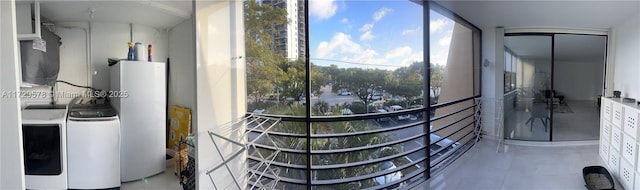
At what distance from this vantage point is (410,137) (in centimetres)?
86

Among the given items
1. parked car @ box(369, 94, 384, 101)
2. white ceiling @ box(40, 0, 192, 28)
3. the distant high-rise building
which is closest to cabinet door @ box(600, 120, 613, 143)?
parked car @ box(369, 94, 384, 101)

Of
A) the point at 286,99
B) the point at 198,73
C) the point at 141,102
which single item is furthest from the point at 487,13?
the point at 141,102

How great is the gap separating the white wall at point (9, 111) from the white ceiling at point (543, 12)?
207 cm

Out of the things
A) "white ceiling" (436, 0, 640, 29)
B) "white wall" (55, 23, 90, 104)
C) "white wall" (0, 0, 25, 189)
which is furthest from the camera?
"white wall" (55, 23, 90, 104)

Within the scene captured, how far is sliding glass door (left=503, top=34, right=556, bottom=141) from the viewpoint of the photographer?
73 cm

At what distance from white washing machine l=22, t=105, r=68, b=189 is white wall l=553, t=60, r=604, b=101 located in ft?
8.22

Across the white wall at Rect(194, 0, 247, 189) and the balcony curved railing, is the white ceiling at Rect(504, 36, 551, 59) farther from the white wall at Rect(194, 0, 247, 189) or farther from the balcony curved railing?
the white wall at Rect(194, 0, 247, 189)

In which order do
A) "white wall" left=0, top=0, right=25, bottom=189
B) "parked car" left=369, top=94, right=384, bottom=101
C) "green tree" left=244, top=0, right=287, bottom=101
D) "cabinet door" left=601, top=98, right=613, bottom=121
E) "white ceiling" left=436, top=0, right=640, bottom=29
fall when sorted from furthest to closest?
"white wall" left=0, top=0, right=25, bottom=189
"green tree" left=244, top=0, right=287, bottom=101
"parked car" left=369, top=94, right=384, bottom=101
"cabinet door" left=601, top=98, right=613, bottom=121
"white ceiling" left=436, top=0, right=640, bottom=29

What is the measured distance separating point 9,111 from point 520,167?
240 centimetres

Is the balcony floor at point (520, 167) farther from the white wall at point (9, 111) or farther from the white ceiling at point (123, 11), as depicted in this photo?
the white wall at point (9, 111)

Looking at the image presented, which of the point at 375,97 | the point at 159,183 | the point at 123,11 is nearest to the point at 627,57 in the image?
the point at 375,97

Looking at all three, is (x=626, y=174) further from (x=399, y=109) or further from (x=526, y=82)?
(x=399, y=109)

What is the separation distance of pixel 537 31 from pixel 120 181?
8.48 feet

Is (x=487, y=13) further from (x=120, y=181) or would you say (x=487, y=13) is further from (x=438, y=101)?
(x=120, y=181)
